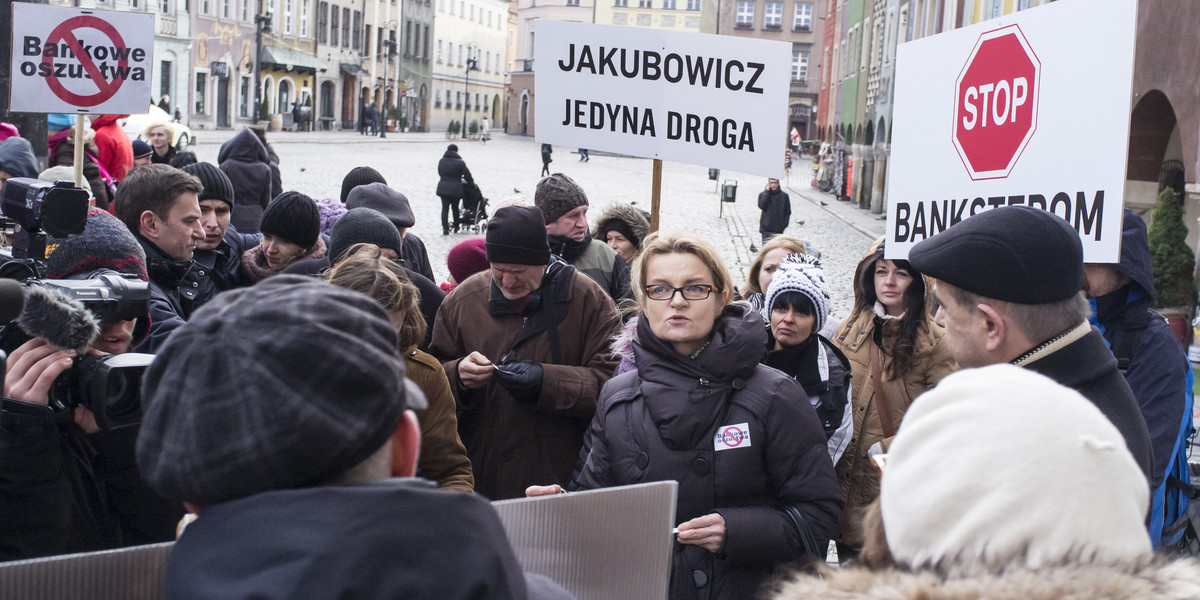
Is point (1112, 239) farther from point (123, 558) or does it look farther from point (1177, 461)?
point (123, 558)

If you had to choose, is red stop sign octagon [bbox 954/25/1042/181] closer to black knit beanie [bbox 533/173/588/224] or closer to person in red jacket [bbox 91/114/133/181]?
black knit beanie [bbox 533/173/588/224]

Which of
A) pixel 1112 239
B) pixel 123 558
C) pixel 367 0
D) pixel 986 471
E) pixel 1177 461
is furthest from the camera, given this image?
pixel 367 0

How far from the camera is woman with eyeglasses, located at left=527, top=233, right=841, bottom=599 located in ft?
9.02

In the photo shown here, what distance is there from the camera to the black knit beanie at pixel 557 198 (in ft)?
17.1

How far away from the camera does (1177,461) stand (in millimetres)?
3406

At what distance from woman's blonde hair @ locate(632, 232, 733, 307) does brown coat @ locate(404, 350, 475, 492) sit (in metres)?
0.64

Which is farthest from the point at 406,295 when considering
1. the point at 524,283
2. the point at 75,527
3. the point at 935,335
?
the point at 935,335

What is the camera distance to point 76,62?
21.3ft

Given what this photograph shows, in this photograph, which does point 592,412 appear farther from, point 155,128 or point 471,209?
point 471,209

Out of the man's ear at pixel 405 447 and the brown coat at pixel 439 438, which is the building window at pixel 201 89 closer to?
the brown coat at pixel 439 438

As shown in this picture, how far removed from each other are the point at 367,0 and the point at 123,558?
7619cm

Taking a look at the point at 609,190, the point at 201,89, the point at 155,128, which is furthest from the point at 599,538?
the point at 201,89

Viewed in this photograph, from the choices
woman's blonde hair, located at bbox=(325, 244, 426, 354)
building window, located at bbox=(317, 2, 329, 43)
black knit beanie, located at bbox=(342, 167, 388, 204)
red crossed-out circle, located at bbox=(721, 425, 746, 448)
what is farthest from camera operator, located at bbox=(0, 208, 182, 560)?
building window, located at bbox=(317, 2, 329, 43)

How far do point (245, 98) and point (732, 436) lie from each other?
188 feet
